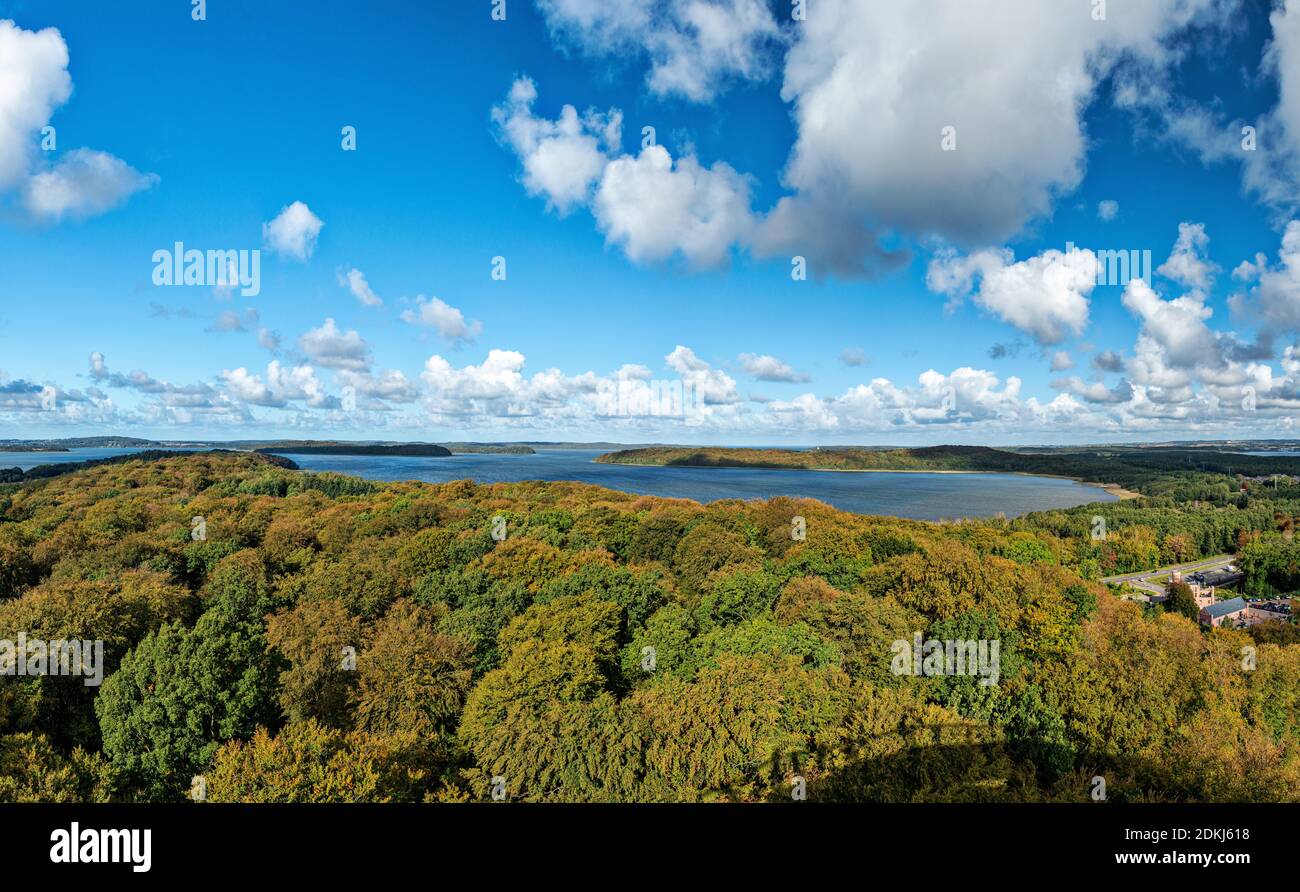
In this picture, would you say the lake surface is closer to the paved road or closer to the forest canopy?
the paved road

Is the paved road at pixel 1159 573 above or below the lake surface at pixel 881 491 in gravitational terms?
below

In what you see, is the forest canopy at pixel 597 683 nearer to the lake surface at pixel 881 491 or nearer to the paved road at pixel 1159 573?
the paved road at pixel 1159 573

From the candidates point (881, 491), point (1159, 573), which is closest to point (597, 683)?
point (1159, 573)

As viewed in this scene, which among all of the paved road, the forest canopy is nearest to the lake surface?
the paved road

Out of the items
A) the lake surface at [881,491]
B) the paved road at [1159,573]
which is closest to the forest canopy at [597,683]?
the paved road at [1159,573]

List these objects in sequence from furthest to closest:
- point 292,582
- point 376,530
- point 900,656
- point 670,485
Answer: point 670,485
point 376,530
point 292,582
point 900,656

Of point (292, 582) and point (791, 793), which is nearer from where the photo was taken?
point (791, 793)
